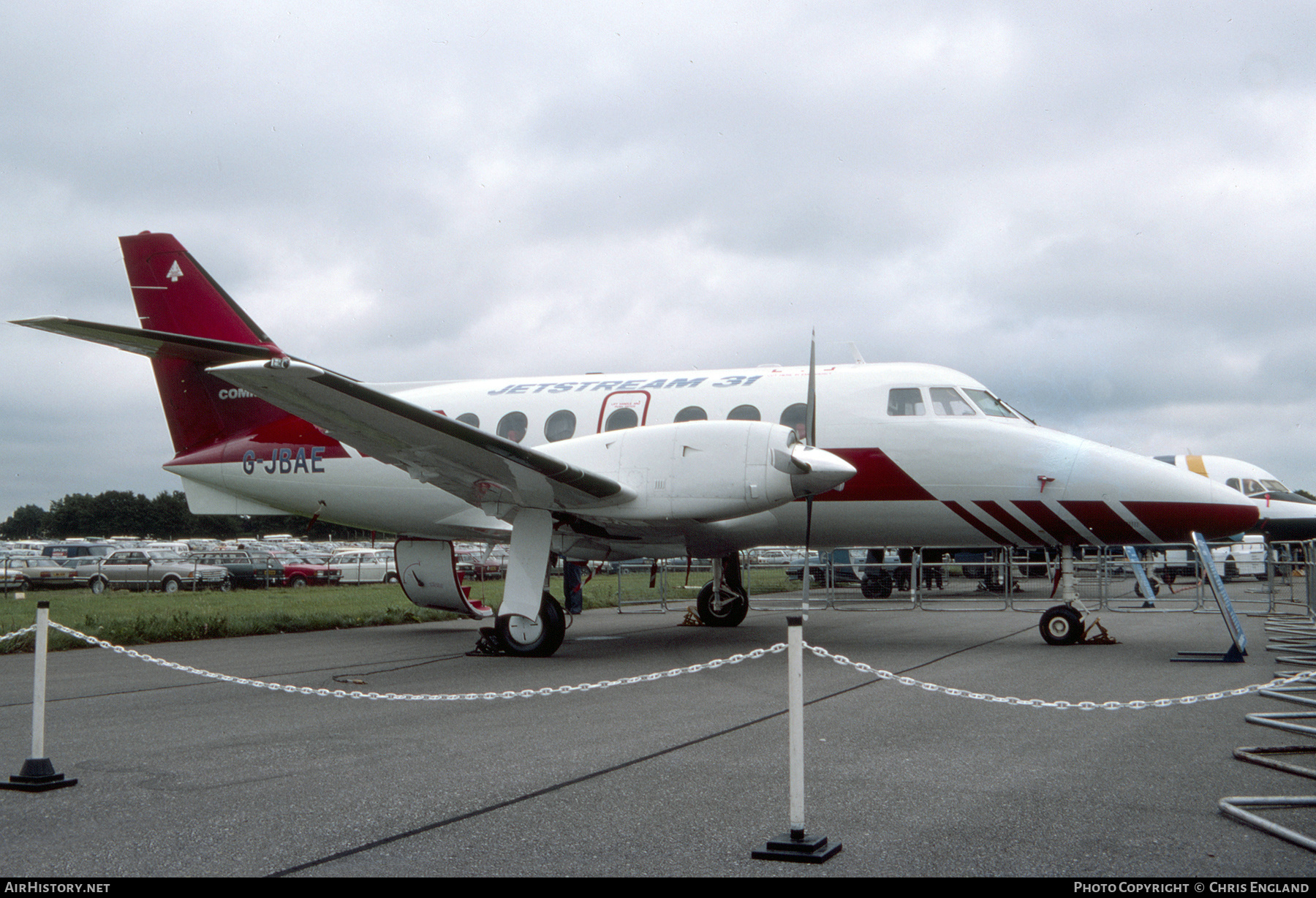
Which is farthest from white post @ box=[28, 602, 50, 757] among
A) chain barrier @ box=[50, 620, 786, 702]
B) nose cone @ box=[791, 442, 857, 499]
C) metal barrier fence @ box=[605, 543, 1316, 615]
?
metal barrier fence @ box=[605, 543, 1316, 615]

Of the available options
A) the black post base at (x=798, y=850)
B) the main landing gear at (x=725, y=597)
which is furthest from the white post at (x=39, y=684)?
the main landing gear at (x=725, y=597)

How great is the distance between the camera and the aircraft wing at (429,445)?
851 cm

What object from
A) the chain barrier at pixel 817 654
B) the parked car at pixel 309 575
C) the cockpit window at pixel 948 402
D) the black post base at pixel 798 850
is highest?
the cockpit window at pixel 948 402

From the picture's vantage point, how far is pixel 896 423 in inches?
456

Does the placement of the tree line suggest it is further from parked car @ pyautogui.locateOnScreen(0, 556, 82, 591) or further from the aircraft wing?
the aircraft wing

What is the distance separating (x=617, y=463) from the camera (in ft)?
34.5

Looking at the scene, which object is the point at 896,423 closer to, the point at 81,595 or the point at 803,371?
the point at 803,371

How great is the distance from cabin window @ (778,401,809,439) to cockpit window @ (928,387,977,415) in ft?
5.02

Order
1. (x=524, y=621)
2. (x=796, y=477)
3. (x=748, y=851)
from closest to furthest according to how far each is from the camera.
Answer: (x=748, y=851), (x=796, y=477), (x=524, y=621)

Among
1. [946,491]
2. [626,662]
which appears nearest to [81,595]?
[626,662]

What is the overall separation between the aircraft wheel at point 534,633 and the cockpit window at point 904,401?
4.67 meters

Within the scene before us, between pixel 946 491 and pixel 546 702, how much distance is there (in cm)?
574

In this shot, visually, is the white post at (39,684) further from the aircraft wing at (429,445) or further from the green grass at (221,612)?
the green grass at (221,612)

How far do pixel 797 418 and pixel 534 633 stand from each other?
4.07 metres
